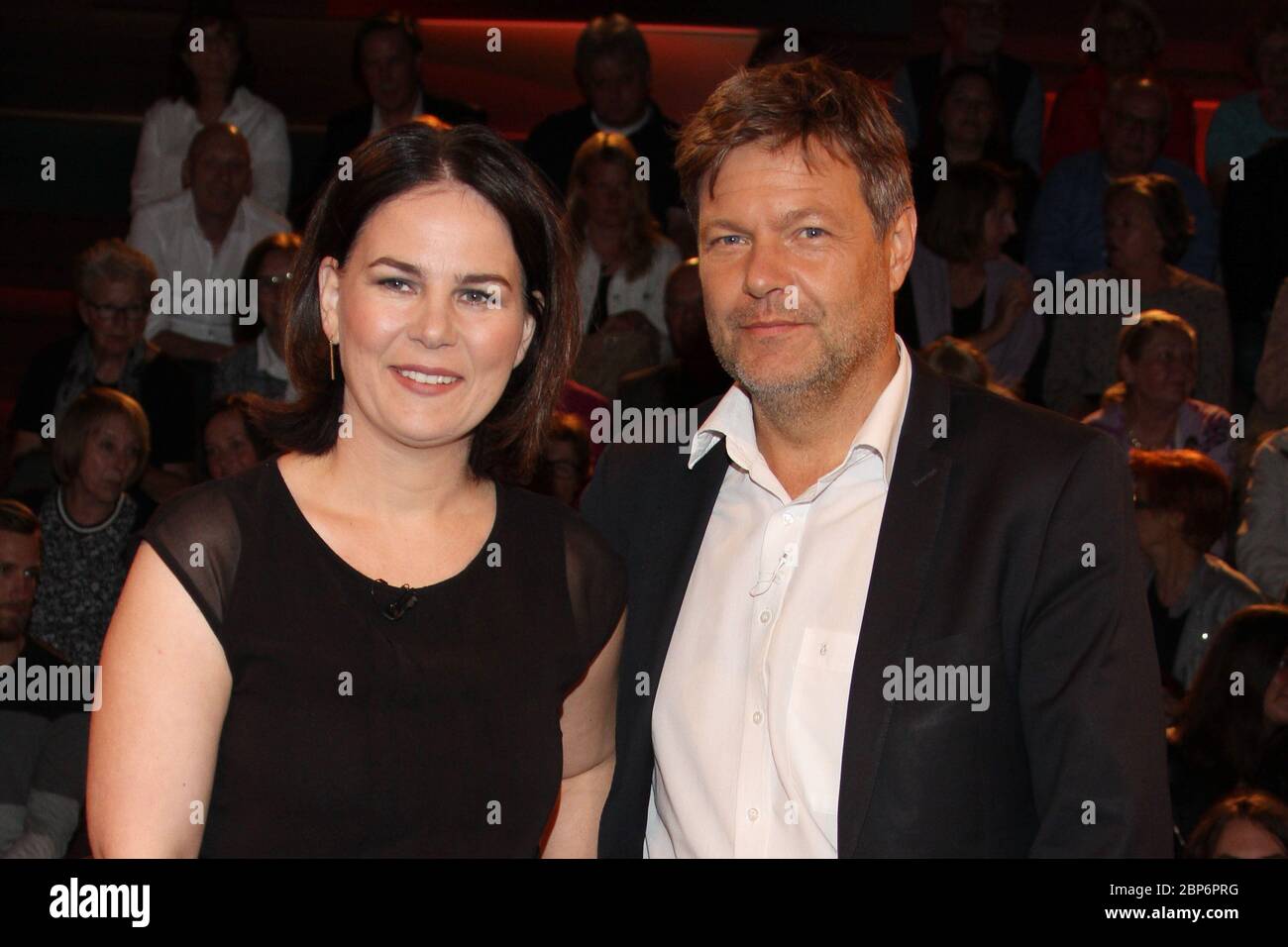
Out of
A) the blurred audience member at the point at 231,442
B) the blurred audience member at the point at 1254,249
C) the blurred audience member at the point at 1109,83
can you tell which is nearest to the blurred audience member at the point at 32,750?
the blurred audience member at the point at 231,442

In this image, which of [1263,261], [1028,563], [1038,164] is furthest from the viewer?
[1038,164]

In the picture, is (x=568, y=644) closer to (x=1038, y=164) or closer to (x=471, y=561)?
(x=471, y=561)

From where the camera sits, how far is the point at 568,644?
2234 millimetres

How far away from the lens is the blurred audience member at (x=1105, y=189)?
5629 mm

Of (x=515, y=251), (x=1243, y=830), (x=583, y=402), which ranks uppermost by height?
(x=583, y=402)

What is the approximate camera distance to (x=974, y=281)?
17.5 feet

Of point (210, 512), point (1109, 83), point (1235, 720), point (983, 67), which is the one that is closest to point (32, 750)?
point (210, 512)

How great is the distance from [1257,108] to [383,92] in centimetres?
334

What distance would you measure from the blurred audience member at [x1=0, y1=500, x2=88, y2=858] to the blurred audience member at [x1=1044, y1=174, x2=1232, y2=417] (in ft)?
10.7

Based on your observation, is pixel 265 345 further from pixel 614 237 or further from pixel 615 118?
pixel 615 118

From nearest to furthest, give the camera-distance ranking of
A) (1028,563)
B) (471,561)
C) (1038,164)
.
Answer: (1028,563), (471,561), (1038,164)

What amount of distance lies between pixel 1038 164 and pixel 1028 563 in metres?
4.59

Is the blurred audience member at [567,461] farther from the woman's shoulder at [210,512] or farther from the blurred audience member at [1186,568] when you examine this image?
the woman's shoulder at [210,512]
